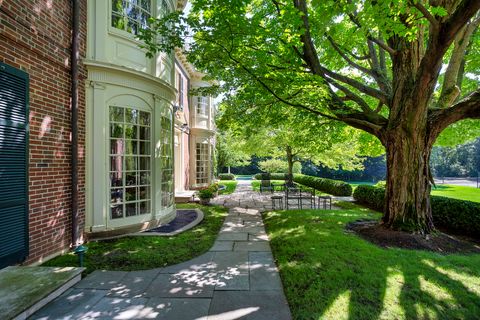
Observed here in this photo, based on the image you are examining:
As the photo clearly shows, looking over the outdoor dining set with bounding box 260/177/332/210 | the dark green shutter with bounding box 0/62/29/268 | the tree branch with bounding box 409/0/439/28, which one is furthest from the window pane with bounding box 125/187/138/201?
the tree branch with bounding box 409/0/439/28

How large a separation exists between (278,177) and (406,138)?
85.0ft

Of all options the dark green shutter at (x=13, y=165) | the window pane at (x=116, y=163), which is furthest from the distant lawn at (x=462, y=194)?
the dark green shutter at (x=13, y=165)

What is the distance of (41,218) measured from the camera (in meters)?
4.57

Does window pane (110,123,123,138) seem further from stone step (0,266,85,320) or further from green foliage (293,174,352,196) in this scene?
green foliage (293,174,352,196)

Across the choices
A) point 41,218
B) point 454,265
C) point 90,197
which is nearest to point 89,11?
point 90,197

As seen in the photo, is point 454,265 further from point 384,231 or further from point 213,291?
point 213,291

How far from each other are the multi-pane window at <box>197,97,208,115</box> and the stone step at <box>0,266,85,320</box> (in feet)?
40.5

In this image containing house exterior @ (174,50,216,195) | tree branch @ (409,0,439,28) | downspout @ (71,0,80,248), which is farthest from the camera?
house exterior @ (174,50,216,195)

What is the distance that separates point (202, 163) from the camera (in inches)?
610

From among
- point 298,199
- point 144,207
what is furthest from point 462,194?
point 144,207

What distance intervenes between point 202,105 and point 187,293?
13137 mm

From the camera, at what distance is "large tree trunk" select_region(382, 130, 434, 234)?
5.83 metres

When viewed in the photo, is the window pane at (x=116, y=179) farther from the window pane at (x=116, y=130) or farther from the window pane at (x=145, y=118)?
the window pane at (x=145, y=118)

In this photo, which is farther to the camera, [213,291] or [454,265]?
[454,265]
